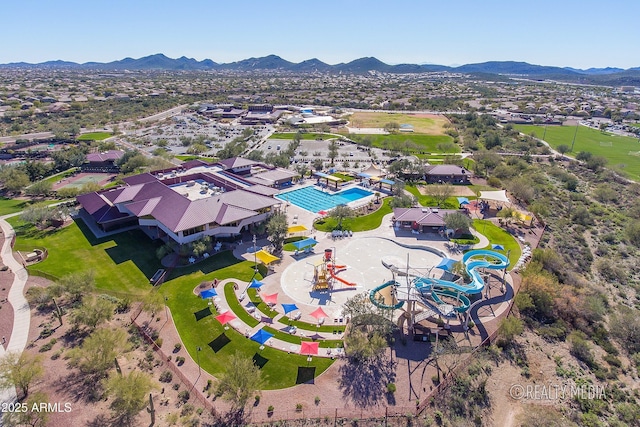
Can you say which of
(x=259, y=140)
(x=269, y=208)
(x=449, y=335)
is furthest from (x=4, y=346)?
(x=259, y=140)

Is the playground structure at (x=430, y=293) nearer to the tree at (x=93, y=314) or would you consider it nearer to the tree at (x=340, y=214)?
the tree at (x=340, y=214)

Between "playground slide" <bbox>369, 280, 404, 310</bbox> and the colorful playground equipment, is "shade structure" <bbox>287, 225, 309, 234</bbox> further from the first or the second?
"playground slide" <bbox>369, 280, 404, 310</bbox>

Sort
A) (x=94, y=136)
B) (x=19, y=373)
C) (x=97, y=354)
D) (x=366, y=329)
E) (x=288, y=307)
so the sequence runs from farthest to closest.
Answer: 1. (x=94, y=136)
2. (x=288, y=307)
3. (x=366, y=329)
4. (x=97, y=354)
5. (x=19, y=373)

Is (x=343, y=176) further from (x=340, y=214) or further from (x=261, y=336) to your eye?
(x=261, y=336)

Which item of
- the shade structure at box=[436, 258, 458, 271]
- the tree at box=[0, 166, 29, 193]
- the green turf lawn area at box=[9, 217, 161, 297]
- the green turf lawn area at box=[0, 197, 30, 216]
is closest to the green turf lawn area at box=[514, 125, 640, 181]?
the shade structure at box=[436, 258, 458, 271]

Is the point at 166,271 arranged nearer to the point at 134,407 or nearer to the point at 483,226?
the point at 134,407

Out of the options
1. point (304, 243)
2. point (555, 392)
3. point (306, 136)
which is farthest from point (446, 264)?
point (306, 136)
